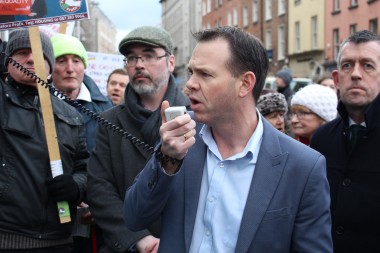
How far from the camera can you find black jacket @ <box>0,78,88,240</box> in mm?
3352

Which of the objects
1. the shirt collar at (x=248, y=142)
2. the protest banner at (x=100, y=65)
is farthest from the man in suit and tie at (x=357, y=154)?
the protest banner at (x=100, y=65)

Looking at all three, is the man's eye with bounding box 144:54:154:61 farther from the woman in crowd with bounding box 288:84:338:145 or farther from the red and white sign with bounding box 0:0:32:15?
the woman in crowd with bounding box 288:84:338:145

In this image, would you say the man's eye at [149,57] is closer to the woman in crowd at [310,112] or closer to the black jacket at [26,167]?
the black jacket at [26,167]

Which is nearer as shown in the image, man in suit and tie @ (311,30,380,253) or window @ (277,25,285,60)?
man in suit and tie @ (311,30,380,253)

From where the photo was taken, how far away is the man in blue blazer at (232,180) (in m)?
2.41

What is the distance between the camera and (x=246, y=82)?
8.41 ft

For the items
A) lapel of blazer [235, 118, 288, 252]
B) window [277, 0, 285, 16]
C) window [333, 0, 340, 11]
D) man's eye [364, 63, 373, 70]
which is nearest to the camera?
lapel of blazer [235, 118, 288, 252]

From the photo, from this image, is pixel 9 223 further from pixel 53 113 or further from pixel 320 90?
pixel 320 90

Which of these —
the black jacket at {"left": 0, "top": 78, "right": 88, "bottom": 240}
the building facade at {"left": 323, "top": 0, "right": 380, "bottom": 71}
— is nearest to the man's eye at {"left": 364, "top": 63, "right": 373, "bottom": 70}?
the black jacket at {"left": 0, "top": 78, "right": 88, "bottom": 240}

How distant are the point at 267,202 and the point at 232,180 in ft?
0.61

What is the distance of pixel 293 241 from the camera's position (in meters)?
2.46

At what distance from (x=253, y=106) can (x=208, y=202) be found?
49cm

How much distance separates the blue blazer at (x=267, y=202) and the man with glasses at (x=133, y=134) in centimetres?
67

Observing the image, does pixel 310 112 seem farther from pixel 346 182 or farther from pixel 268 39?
pixel 268 39
